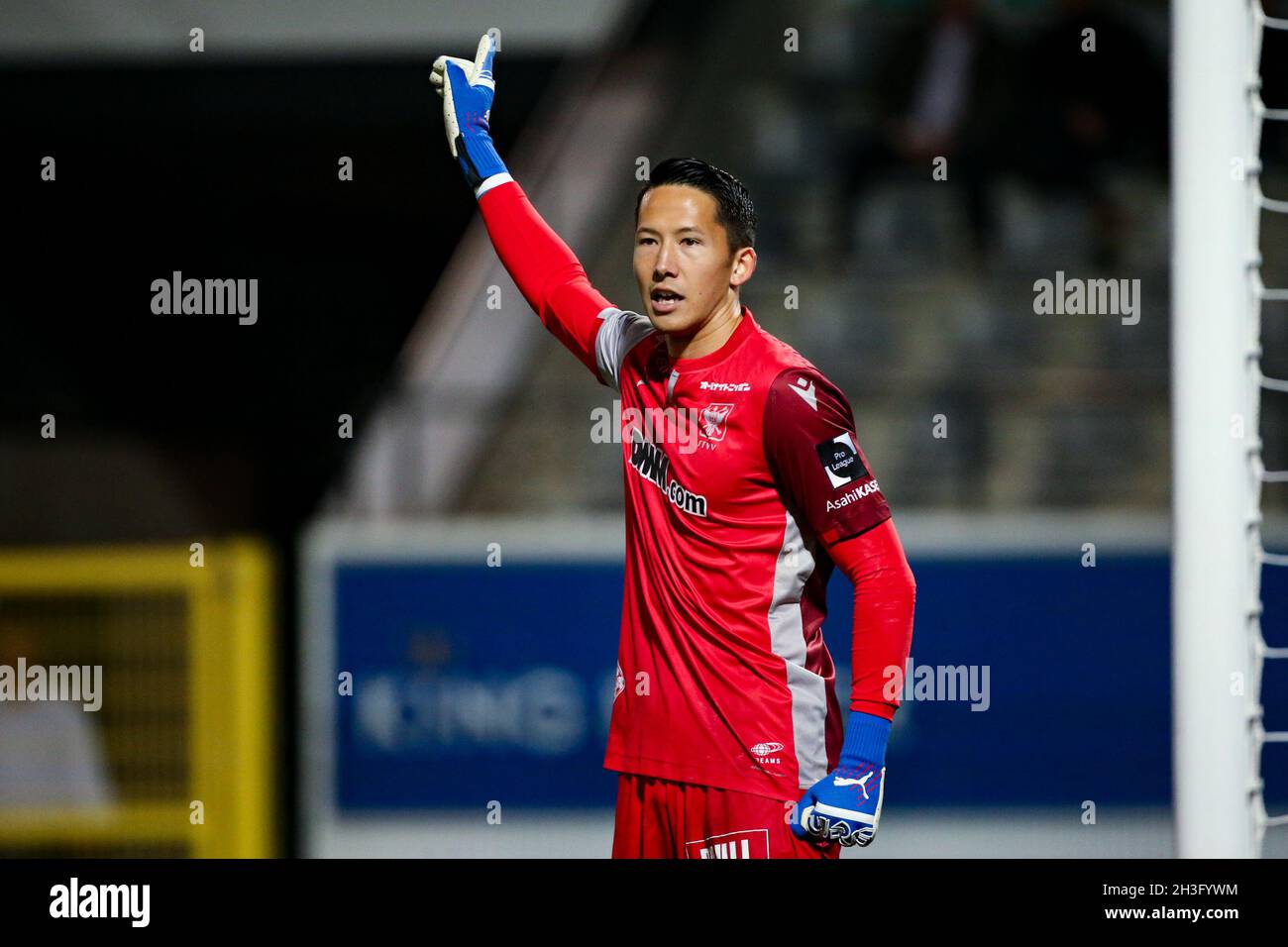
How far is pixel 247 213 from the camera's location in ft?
31.9

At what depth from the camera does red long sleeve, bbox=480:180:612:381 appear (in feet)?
10.7

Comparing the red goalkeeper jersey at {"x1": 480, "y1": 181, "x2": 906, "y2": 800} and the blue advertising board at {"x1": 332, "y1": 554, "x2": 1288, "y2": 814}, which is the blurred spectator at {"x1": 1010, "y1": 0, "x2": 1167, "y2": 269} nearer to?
the blue advertising board at {"x1": 332, "y1": 554, "x2": 1288, "y2": 814}

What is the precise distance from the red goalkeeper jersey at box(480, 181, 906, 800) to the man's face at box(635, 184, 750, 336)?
0.12 metres

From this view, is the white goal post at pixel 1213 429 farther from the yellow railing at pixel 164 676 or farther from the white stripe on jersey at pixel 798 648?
the yellow railing at pixel 164 676

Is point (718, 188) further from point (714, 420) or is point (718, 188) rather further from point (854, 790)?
point (854, 790)

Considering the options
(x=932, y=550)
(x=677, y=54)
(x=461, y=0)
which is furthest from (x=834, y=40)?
(x=932, y=550)

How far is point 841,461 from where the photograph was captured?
2.81m

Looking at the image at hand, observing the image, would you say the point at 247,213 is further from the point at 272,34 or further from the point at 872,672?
the point at 872,672

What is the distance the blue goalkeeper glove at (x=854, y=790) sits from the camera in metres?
2.76

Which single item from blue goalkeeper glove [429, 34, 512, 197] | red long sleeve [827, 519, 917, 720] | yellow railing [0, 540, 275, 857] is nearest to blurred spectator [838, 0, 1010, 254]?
yellow railing [0, 540, 275, 857]

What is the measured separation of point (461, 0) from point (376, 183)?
1.23m

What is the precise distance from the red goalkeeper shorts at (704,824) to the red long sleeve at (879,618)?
11.6 inches

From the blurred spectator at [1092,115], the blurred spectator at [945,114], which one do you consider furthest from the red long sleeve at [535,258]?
the blurred spectator at [1092,115]

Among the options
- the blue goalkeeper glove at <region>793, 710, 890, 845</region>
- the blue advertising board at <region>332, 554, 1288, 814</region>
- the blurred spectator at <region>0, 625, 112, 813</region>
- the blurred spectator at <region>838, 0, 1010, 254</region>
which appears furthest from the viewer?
the blurred spectator at <region>838, 0, 1010, 254</region>
